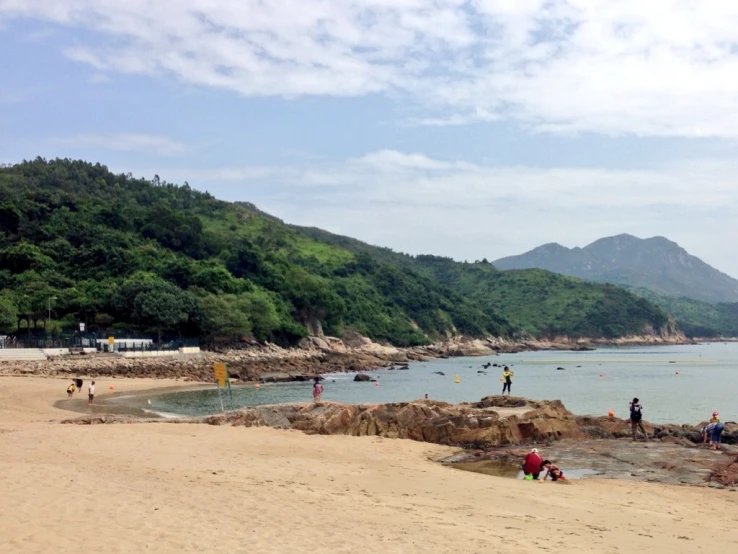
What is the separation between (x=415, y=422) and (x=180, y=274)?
73784 mm

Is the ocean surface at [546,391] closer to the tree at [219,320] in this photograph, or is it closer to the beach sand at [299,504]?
the tree at [219,320]

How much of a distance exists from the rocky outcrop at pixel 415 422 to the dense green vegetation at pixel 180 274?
50389 millimetres

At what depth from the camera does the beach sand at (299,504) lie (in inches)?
386

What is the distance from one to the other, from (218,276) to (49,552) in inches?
3442

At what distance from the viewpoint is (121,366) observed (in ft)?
195

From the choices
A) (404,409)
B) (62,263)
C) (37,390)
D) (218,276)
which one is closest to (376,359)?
(218,276)

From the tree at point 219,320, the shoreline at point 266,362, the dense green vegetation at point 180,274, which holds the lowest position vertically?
the shoreline at point 266,362

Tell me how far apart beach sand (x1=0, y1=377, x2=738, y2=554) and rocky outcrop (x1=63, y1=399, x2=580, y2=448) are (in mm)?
3323

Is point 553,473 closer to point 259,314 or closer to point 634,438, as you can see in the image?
point 634,438

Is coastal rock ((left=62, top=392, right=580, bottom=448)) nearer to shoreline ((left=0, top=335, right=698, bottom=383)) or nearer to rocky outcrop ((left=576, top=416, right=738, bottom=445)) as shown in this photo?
rocky outcrop ((left=576, top=416, right=738, bottom=445))

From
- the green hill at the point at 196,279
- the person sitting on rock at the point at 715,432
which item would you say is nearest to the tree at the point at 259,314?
the green hill at the point at 196,279

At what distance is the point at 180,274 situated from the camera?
94125 mm

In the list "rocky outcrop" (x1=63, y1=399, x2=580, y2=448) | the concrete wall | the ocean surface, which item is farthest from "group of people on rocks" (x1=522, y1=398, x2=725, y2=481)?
the concrete wall

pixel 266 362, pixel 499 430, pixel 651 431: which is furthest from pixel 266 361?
pixel 651 431
